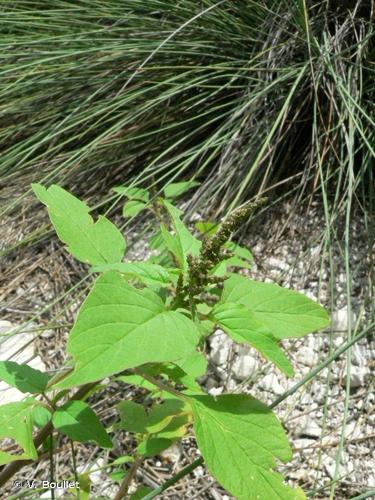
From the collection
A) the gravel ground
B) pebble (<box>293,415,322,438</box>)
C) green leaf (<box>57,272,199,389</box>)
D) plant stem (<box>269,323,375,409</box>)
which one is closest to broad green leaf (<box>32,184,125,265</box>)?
green leaf (<box>57,272,199,389</box>)

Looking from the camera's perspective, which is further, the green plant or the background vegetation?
the background vegetation

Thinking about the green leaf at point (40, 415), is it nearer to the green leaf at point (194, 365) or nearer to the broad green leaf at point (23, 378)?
the broad green leaf at point (23, 378)

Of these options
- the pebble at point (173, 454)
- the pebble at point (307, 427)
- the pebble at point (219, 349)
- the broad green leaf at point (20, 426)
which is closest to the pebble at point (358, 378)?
the pebble at point (307, 427)

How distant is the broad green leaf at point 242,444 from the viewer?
0.53 metres

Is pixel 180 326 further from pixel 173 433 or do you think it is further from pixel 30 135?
pixel 30 135

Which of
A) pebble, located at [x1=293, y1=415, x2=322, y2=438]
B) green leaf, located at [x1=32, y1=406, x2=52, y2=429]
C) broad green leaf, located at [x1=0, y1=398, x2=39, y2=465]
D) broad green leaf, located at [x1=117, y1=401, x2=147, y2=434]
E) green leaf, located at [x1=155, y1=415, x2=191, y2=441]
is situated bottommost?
pebble, located at [x1=293, y1=415, x2=322, y2=438]

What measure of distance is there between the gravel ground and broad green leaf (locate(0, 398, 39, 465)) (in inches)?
10.8

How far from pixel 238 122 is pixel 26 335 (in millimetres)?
736

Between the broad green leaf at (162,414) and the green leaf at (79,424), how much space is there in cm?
10

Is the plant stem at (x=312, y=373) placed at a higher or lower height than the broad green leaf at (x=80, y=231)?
lower

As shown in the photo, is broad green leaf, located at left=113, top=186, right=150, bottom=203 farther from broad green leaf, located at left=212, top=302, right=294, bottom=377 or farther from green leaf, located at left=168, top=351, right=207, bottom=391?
broad green leaf, located at left=212, top=302, right=294, bottom=377

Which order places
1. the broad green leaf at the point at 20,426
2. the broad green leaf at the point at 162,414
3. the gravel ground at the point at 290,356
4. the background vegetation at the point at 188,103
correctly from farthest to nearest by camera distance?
the background vegetation at the point at 188,103 → the gravel ground at the point at 290,356 → the broad green leaf at the point at 162,414 → the broad green leaf at the point at 20,426

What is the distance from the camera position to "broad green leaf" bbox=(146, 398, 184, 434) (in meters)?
0.73

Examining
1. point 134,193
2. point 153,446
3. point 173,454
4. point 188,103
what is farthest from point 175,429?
point 188,103
